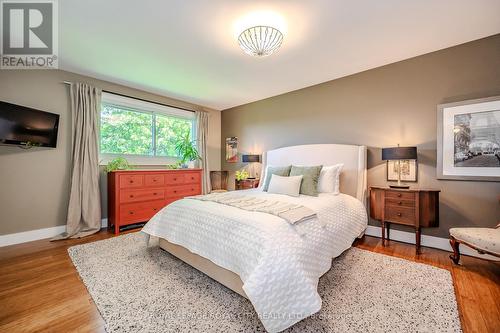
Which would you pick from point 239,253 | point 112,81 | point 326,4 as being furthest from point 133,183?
point 326,4

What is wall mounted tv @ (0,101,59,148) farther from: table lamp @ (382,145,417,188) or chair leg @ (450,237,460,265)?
chair leg @ (450,237,460,265)

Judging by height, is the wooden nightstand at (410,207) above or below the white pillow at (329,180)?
below

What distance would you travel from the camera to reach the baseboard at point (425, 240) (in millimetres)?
2555

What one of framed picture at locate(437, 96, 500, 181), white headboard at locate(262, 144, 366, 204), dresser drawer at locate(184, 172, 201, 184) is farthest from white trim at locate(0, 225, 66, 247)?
framed picture at locate(437, 96, 500, 181)

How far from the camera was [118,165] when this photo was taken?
3.64 metres

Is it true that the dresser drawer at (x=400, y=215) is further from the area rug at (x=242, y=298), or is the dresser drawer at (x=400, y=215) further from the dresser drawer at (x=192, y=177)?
the dresser drawer at (x=192, y=177)

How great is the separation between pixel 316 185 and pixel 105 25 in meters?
3.09

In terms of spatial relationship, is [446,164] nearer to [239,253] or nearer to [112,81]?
[239,253]

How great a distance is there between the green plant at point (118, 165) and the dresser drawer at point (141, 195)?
46 centimetres

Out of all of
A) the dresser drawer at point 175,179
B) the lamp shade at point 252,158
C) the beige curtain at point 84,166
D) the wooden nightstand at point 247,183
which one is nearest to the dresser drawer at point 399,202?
the wooden nightstand at point 247,183

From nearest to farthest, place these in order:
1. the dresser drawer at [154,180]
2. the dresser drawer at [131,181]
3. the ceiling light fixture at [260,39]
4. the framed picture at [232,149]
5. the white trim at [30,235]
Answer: the ceiling light fixture at [260,39] < the white trim at [30,235] < the dresser drawer at [131,181] < the dresser drawer at [154,180] < the framed picture at [232,149]

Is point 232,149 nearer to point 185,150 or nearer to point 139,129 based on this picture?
point 185,150

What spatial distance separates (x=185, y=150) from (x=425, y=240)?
14.4 feet

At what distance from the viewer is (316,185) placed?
2.98 metres
